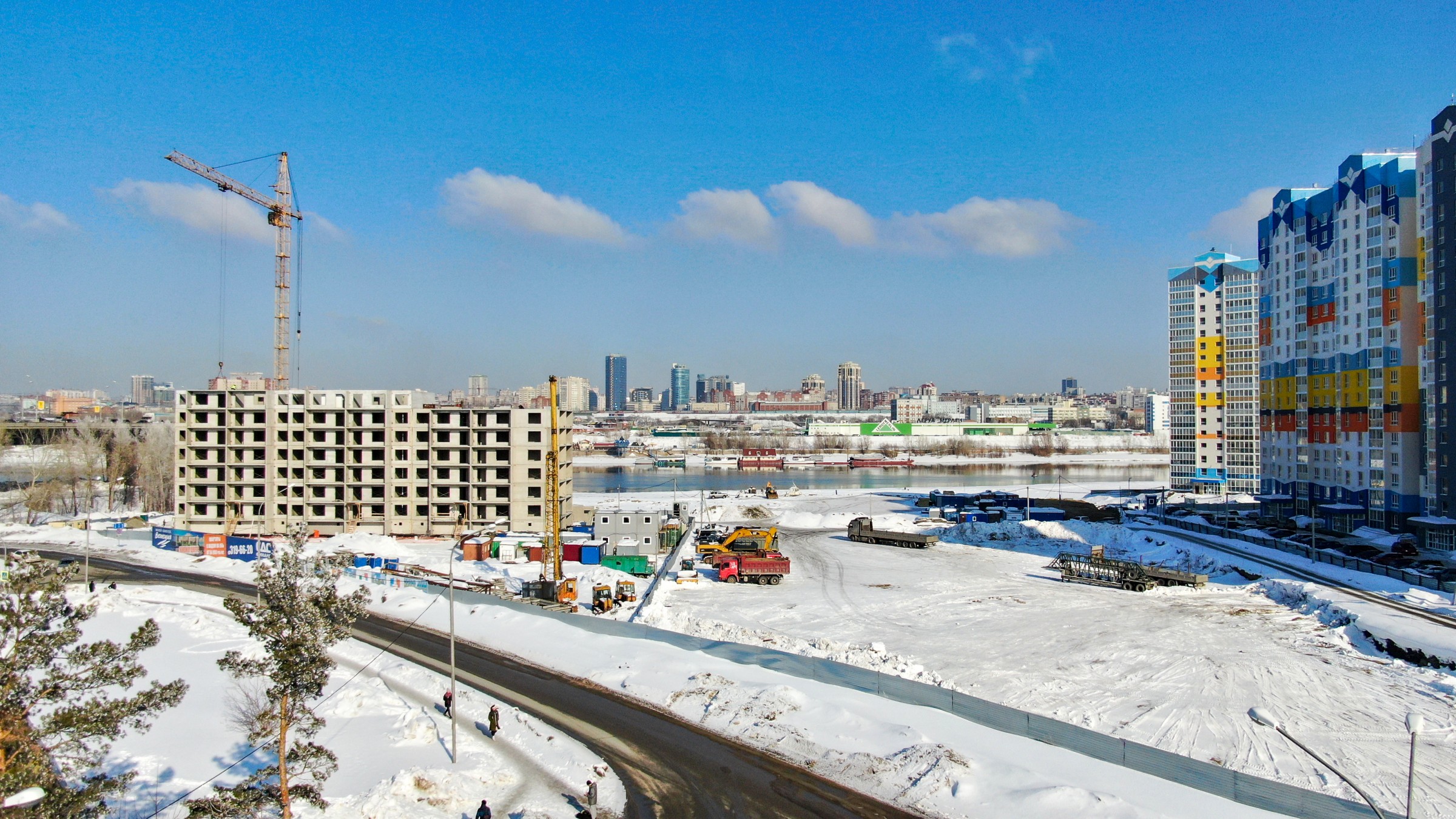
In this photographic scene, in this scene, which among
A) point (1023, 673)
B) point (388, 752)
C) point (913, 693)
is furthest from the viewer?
point (1023, 673)

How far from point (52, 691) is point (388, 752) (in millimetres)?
9257

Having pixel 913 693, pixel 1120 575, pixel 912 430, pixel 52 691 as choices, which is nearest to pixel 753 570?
pixel 1120 575

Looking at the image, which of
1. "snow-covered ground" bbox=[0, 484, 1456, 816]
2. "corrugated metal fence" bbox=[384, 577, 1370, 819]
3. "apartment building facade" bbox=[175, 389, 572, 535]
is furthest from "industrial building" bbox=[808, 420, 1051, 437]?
"corrugated metal fence" bbox=[384, 577, 1370, 819]

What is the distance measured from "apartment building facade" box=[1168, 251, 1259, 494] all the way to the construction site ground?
96.8ft

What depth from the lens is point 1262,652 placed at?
27.0 meters

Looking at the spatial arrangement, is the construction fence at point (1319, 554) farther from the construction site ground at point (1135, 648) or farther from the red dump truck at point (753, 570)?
the red dump truck at point (753, 570)

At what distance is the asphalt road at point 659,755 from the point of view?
15.3 m

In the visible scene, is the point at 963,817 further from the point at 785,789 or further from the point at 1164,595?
the point at 1164,595

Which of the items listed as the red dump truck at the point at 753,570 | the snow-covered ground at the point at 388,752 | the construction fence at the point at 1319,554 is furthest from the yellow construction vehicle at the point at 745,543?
the construction fence at the point at 1319,554

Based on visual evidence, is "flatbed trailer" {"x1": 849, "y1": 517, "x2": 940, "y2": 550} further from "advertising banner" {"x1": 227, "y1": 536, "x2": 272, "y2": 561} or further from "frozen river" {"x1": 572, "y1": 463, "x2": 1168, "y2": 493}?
"frozen river" {"x1": 572, "y1": 463, "x2": 1168, "y2": 493}

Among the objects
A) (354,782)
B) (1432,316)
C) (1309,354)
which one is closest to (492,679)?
(354,782)

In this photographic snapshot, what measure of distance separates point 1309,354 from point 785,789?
56067 mm

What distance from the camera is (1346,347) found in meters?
50.8

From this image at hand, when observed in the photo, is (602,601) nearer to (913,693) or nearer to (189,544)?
(913,693)
